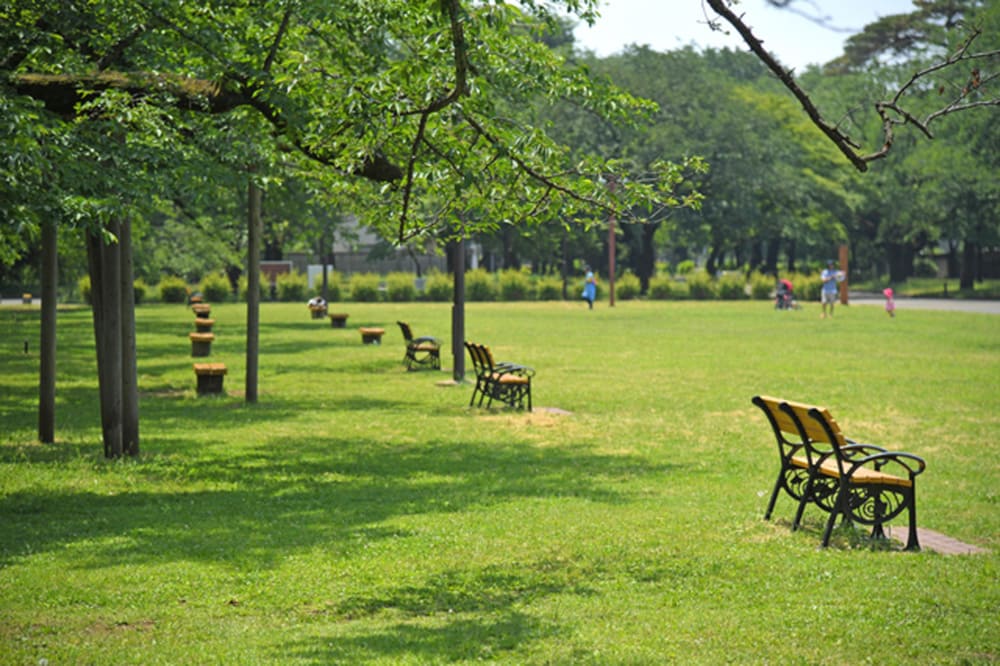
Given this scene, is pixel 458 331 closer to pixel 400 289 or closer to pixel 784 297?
pixel 784 297

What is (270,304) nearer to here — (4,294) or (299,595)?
(4,294)

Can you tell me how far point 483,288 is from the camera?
69938mm

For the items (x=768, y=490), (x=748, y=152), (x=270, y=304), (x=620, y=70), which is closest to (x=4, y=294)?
(x=270, y=304)

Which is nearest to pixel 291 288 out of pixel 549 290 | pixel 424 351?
pixel 549 290

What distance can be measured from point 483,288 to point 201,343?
41231 mm

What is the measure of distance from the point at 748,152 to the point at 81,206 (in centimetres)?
6871

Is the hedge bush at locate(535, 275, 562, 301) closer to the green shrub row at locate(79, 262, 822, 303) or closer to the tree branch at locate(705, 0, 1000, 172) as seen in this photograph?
the green shrub row at locate(79, 262, 822, 303)

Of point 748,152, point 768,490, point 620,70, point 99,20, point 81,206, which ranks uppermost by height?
point 620,70

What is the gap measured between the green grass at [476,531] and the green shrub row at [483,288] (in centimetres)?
4526

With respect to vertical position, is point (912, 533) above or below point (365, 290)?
below

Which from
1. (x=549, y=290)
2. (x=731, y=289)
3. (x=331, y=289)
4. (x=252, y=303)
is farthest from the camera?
(x=731, y=289)

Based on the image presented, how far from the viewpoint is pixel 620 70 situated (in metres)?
78.3

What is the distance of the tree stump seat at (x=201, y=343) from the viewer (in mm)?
29031

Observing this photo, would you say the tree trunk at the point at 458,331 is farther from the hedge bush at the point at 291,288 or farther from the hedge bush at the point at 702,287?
the hedge bush at the point at 702,287
